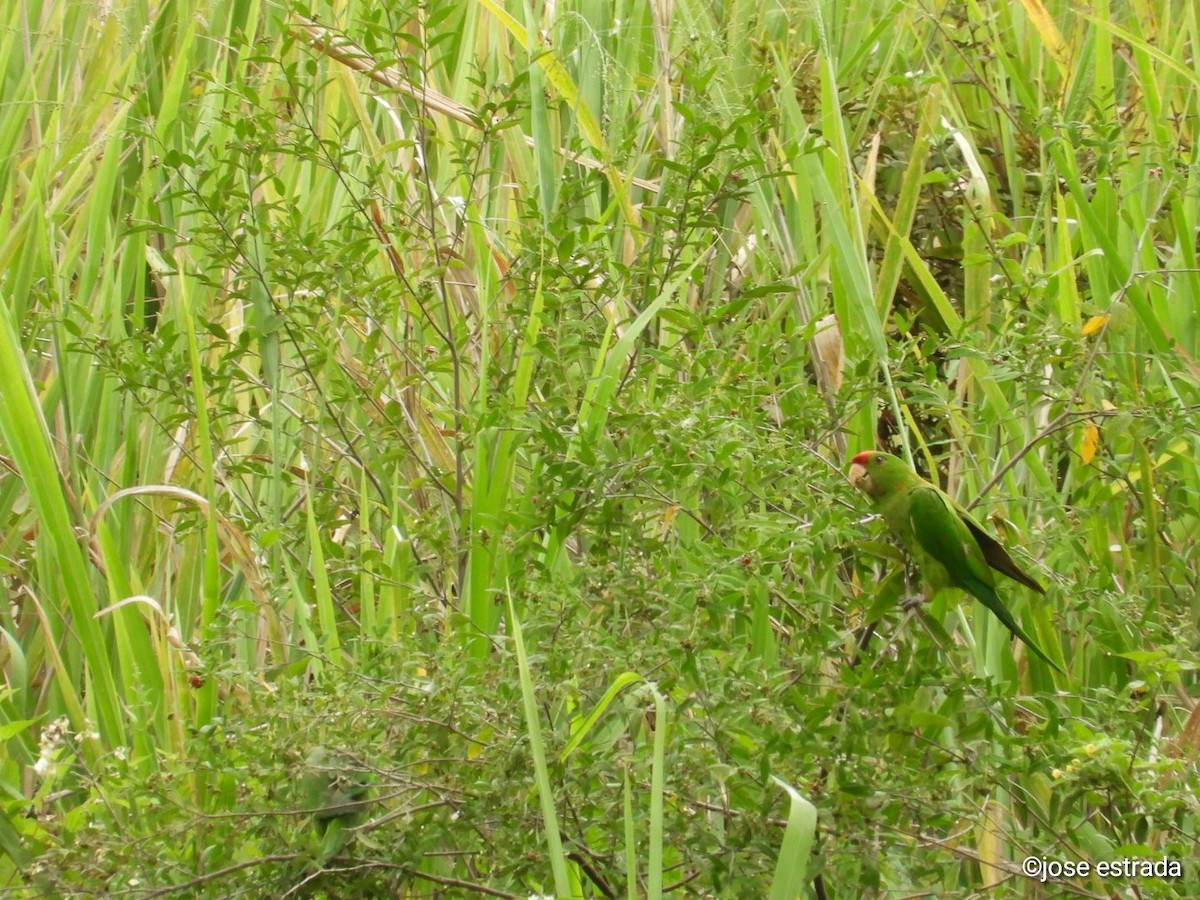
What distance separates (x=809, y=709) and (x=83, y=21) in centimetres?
273

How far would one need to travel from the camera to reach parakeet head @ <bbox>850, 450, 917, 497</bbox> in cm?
157

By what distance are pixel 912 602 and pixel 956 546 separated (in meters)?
0.08

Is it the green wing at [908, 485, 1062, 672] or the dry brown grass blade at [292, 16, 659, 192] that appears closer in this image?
A: the green wing at [908, 485, 1062, 672]

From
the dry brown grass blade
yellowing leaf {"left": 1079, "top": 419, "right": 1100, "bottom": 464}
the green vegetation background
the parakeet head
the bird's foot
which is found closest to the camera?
the green vegetation background

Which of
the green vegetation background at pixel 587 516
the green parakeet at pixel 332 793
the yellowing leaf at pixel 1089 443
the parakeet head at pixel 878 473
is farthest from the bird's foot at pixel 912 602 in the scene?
the green parakeet at pixel 332 793

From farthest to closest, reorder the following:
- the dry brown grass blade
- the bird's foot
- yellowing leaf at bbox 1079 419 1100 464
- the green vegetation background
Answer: the dry brown grass blade < yellowing leaf at bbox 1079 419 1100 464 < the bird's foot < the green vegetation background

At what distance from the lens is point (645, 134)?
8.46 feet

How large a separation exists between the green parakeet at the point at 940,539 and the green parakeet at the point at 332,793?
0.67 meters

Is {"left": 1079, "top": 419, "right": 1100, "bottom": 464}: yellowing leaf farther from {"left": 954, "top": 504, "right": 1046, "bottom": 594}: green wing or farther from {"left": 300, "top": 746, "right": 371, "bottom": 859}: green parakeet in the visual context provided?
{"left": 300, "top": 746, "right": 371, "bottom": 859}: green parakeet

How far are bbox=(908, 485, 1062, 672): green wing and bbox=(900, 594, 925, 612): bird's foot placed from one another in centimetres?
5

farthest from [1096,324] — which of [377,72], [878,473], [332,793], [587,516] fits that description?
[377,72]

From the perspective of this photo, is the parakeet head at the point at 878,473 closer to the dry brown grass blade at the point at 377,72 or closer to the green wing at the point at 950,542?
the green wing at the point at 950,542

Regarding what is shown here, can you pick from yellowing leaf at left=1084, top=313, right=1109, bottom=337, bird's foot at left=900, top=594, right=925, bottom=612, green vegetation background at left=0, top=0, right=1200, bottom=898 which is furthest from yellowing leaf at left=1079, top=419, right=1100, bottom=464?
bird's foot at left=900, top=594, right=925, bottom=612

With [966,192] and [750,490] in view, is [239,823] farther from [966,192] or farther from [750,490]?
[966,192]
